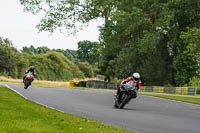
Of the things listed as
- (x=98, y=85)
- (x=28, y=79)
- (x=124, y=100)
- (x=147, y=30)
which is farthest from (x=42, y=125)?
(x=98, y=85)

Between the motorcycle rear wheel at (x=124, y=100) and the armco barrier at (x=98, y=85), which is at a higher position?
the armco barrier at (x=98, y=85)

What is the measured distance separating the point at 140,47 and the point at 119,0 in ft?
18.7

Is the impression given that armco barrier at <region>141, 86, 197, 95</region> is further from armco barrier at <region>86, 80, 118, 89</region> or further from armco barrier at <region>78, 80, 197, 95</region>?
armco barrier at <region>86, 80, 118, 89</region>

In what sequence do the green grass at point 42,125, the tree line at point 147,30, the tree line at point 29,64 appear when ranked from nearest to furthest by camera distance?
the green grass at point 42,125 → the tree line at point 147,30 → the tree line at point 29,64

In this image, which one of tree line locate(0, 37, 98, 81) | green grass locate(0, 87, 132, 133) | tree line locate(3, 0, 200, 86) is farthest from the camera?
tree line locate(0, 37, 98, 81)

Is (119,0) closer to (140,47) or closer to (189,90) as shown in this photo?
(140,47)

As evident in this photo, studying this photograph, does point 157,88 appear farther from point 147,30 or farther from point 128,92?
point 128,92

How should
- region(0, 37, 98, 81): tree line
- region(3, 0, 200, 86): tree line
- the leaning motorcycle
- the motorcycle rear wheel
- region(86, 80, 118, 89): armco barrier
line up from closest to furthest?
1. the leaning motorcycle
2. the motorcycle rear wheel
3. region(3, 0, 200, 86): tree line
4. region(86, 80, 118, 89): armco barrier
5. region(0, 37, 98, 81): tree line

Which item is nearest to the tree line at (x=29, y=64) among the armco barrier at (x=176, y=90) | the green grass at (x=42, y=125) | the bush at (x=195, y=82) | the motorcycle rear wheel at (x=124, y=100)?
the armco barrier at (x=176, y=90)

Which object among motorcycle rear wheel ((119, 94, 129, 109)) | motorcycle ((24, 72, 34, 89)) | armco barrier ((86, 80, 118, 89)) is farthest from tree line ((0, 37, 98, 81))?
motorcycle rear wheel ((119, 94, 129, 109))

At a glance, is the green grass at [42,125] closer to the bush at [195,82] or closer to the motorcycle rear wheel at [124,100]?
the motorcycle rear wheel at [124,100]

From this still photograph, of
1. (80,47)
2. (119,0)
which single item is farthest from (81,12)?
(80,47)

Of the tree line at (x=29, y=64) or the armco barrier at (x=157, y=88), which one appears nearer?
the armco barrier at (x=157, y=88)

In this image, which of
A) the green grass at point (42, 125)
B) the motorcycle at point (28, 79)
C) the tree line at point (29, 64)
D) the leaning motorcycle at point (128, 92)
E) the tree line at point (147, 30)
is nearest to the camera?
the green grass at point (42, 125)
